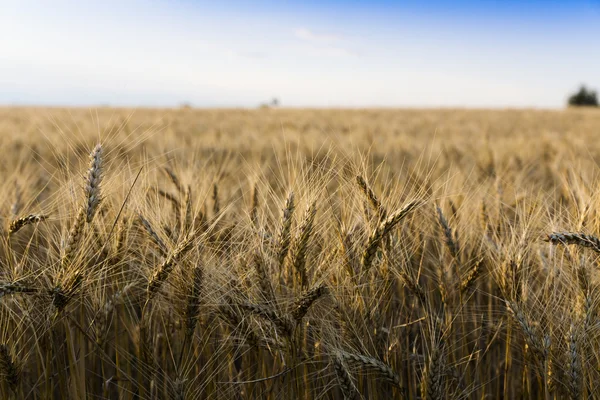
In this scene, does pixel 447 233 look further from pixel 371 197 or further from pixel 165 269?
pixel 165 269

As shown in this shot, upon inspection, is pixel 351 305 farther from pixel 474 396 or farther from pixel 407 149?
pixel 407 149

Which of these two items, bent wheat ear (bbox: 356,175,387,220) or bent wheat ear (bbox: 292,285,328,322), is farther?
bent wheat ear (bbox: 356,175,387,220)

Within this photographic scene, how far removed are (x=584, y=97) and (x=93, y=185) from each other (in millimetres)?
57254

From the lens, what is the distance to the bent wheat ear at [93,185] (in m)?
1.31

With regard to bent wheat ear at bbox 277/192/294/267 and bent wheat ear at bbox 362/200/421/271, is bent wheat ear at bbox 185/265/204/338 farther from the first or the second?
bent wheat ear at bbox 362/200/421/271

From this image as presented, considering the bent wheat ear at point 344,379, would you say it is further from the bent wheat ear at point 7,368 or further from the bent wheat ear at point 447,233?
the bent wheat ear at point 7,368

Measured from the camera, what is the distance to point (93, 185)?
132cm

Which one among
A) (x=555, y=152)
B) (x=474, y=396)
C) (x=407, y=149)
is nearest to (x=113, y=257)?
(x=474, y=396)

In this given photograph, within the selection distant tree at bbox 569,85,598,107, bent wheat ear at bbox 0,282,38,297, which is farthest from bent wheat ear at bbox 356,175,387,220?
distant tree at bbox 569,85,598,107

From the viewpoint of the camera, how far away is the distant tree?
161 feet

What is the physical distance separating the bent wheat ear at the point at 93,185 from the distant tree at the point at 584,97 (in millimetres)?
56668

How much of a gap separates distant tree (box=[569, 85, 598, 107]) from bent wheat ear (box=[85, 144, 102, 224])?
56668 mm

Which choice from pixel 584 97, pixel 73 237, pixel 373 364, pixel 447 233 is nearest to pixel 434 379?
pixel 373 364

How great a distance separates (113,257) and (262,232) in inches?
19.2
